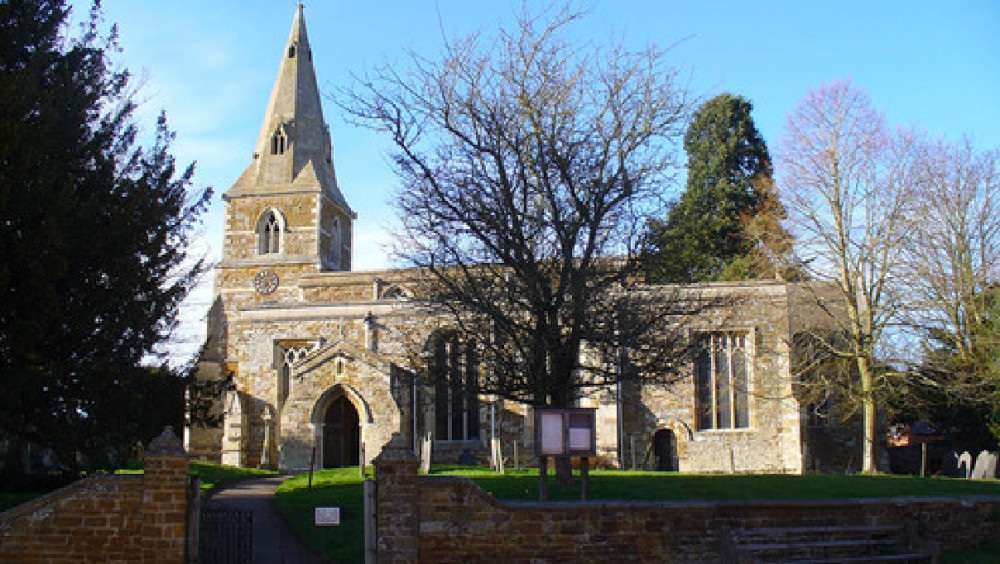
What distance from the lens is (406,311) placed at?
29.4 meters

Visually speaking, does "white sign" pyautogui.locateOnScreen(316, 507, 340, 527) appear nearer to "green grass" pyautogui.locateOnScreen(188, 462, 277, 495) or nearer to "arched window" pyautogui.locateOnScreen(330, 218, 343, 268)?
"green grass" pyautogui.locateOnScreen(188, 462, 277, 495)

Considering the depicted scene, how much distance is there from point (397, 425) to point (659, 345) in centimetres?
Answer: 1229

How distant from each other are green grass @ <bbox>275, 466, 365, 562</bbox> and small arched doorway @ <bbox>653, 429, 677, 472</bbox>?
11.1 meters

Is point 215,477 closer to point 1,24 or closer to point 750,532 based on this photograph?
point 1,24

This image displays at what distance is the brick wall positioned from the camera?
10461 mm

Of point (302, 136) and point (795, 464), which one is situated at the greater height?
point (302, 136)

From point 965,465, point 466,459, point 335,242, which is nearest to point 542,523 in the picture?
point 466,459

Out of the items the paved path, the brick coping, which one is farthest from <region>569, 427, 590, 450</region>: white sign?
the paved path

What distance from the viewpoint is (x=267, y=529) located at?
15.2 meters

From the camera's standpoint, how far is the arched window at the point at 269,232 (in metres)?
38.8

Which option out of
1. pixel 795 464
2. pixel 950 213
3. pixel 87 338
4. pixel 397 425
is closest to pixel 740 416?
pixel 795 464

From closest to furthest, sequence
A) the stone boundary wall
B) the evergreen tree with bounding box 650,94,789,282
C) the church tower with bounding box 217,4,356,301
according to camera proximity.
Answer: the stone boundary wall < the church tower with bounding box 217,4,356,301 < the evergreen tree with bounding box 650,94,789,282

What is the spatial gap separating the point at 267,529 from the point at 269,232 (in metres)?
25.6

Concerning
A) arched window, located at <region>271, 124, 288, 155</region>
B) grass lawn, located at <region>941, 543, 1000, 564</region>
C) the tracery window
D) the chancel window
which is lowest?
grass lawn, located at <region>941, 543, 1000, 564</region>
